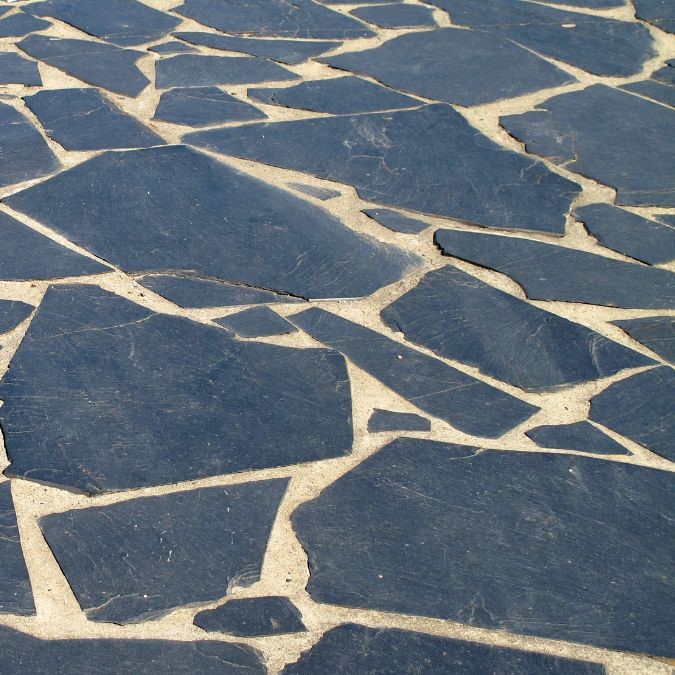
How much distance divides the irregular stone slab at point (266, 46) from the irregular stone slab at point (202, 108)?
0.47 m

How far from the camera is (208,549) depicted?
7.73 ft

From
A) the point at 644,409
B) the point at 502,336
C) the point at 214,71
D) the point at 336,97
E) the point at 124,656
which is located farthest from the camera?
the point at 214,71

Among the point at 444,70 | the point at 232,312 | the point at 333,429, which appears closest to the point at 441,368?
the point at 333,429

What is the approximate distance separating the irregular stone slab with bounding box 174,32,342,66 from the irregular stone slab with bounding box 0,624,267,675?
330 centimetres

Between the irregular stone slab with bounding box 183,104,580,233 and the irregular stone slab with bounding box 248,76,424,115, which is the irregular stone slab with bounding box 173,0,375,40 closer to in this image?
the irregular stone slab with bounding box 248,76,424,115

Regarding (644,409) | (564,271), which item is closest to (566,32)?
(564,271)

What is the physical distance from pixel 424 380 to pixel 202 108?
6.58 ft

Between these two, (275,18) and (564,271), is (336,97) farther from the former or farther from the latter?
(564,271)

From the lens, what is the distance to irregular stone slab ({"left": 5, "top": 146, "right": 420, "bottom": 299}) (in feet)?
11.0

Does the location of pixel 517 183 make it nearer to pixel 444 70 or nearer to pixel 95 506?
pixel 444 70

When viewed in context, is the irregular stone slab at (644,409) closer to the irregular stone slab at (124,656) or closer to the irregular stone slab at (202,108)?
the irregular stone slab at (124,656)

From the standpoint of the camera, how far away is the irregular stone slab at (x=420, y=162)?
3.76 meters

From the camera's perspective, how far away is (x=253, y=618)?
2.20 m

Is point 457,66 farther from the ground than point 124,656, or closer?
farther from the ground
